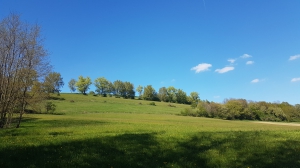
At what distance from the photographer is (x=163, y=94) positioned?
559 ft

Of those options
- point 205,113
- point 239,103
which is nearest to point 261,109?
point 239,103

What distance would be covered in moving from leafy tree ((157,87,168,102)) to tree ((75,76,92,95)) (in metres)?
54.5

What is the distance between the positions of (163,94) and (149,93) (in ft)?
41.1

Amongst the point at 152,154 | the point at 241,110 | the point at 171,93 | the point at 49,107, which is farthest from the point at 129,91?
the point at 152,154

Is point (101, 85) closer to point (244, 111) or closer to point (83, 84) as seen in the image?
point (83, 84)

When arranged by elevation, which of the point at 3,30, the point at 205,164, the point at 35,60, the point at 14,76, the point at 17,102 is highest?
the point at 3,30

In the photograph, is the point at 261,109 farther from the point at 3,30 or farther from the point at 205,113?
the point at 3,30

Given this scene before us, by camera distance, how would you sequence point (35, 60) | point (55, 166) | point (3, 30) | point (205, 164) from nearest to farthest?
point (55, 166) < point (205, 164) < point (3, 30) < point (35, 60)

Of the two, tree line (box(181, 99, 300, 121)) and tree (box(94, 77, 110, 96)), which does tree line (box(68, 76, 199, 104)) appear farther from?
tree line (box(181, 99, 300, 121))

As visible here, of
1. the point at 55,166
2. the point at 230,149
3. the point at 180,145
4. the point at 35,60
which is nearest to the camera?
the point at 55,166

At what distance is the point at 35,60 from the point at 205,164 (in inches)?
1205

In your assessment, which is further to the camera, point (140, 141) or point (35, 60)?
point (35, 60)

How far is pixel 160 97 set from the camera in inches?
6693

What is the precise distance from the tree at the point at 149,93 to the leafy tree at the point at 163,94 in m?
4.67
